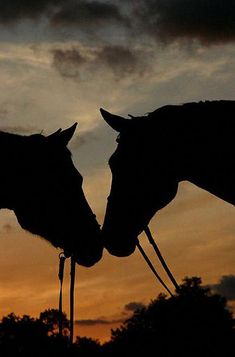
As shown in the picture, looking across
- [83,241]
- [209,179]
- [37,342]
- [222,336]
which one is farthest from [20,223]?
A: [37,342]

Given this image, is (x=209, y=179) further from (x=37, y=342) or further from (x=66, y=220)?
(x=37, y=342)

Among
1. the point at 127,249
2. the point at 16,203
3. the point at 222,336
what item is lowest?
the point at 127,249

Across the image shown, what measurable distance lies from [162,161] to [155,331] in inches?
1804

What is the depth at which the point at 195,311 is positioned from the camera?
4588 cm

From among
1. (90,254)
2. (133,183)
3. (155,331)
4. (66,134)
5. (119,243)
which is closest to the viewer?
(133,183)

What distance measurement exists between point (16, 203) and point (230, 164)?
3.88 meters

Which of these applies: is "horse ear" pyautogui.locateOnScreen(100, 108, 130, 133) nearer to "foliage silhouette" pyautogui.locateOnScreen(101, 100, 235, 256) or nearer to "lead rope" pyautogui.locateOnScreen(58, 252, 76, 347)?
"foliage silhouette" pyautogui.locateOnScreen(101, 100, 235, 256)

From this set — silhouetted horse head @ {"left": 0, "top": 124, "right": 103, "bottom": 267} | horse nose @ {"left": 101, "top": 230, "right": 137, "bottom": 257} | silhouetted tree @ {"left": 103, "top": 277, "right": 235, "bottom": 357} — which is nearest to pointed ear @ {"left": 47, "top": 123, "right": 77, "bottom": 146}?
silhouetted horse head @ {"left": 0, "top": 124, "right": 103, "bottom": 267}

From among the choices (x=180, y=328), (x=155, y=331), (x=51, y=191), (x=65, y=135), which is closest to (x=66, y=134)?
(x=65, y=135)

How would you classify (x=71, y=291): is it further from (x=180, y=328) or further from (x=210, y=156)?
(x=180, y=328)

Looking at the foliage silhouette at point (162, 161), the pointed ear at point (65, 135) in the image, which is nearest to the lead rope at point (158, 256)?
the foliage silhouette at point (162, 161)

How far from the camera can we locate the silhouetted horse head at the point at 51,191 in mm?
9281

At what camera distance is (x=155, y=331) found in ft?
169

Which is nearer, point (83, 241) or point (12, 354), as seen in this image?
point (83, 241)
